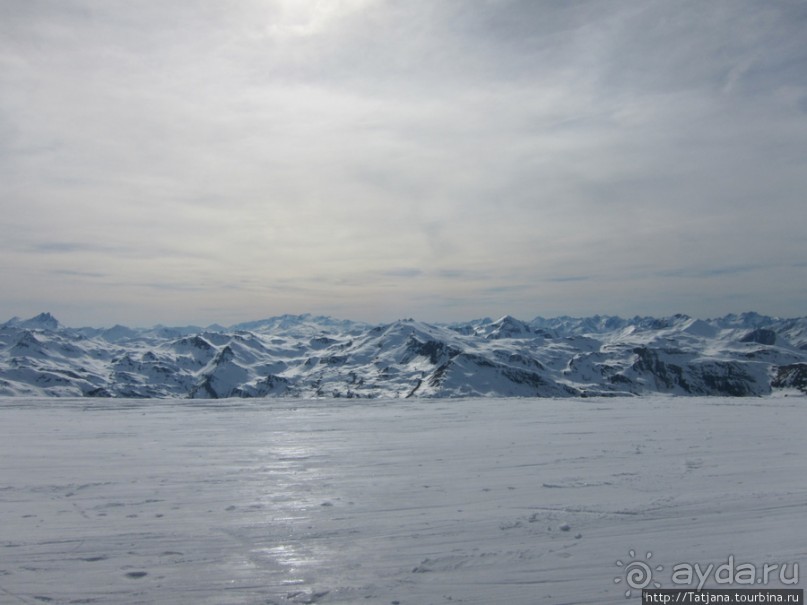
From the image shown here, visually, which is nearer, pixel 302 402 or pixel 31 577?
pixel 31 577

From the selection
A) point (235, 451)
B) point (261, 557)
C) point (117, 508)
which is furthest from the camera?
point (235, 451)

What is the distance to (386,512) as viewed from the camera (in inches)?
335

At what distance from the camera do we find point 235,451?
13102 mm

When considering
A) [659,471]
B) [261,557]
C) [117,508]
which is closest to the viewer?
[261,557]

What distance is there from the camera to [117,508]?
8.72m

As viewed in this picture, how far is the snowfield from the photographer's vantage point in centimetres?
630

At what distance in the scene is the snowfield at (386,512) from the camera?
630 cm

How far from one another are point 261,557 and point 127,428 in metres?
11.7

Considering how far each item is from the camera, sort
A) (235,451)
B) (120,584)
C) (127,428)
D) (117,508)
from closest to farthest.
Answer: (120,584) → (117,508) → (235,451) → (127,428)

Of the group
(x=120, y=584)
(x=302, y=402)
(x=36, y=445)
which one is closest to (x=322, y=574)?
(x=120, y=584)

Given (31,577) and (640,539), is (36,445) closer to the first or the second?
(31,577)

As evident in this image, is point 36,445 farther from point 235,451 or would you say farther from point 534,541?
point 534,541

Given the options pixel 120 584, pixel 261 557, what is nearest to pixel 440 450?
pixel 261 557

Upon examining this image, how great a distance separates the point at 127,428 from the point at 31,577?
11.0 metres
